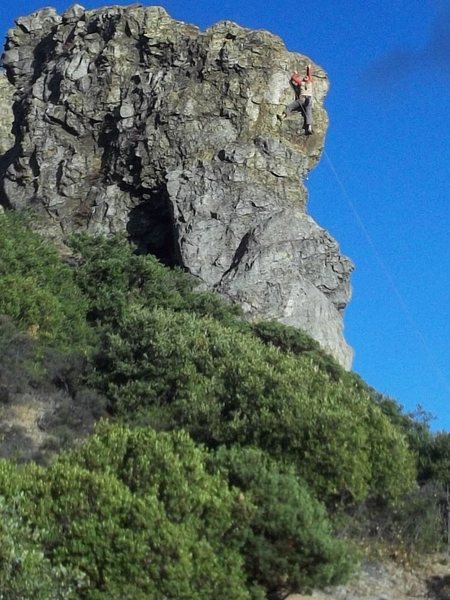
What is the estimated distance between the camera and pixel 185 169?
42906mm

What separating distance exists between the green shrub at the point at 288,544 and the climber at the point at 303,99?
1164 inches

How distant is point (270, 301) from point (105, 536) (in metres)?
24.8

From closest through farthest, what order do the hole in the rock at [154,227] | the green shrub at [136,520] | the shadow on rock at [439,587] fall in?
the green shrub at [136,520]
the shadow on rock at [439,587]
the hole in the rock at [154,227]

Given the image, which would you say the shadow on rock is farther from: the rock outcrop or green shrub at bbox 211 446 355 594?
the rock outcrop

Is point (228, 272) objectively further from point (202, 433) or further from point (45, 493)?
point (45, 493)

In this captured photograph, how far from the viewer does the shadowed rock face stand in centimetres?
4062

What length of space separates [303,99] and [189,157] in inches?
214

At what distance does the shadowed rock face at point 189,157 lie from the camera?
1599 inches

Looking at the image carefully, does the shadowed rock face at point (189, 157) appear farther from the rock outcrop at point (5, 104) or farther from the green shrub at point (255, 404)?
the green shrub at point (255, 404)

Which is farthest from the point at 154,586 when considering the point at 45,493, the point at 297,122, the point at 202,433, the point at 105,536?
the point at 297,122

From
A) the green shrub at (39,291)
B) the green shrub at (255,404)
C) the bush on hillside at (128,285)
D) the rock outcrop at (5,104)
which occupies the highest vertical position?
the rock outcrop at (5,104)

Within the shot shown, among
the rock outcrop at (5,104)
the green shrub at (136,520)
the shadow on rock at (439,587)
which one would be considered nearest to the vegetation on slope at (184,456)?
the green shrub at (136,520)

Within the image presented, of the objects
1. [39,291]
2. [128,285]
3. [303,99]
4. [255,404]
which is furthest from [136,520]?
[303,99]

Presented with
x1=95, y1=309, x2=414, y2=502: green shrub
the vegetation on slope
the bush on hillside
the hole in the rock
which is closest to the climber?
the hole in the rock
